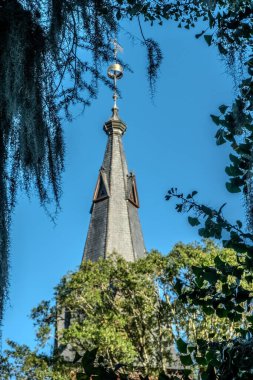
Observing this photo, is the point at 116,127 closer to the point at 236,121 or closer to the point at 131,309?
the point at 131,309

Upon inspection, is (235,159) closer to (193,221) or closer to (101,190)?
(193,221)

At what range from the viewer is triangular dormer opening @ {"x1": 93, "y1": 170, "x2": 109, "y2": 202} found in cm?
2961

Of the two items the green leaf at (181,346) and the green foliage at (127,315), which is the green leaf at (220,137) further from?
the green foliage at (127,315)

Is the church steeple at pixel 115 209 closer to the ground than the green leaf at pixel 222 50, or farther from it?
farther from it

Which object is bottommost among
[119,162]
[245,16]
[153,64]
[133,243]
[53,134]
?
[53,134]

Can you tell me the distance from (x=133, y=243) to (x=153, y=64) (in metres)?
23.5

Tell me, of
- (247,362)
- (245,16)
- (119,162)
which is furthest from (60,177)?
(119,162)

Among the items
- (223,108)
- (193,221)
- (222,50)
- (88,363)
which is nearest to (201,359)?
(193,221)

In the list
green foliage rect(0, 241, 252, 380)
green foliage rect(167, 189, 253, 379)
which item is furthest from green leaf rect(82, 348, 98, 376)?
green foliage rect(0, 241, 252, 380)

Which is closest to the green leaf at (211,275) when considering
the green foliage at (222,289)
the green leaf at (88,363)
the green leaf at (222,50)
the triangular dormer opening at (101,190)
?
the green foliage at (222,289)

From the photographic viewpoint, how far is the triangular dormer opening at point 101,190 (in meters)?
29.6

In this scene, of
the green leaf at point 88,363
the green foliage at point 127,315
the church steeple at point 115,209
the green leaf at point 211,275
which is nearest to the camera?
the green leaf at point 88,363

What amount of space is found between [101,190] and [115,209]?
81.1 inches

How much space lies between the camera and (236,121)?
2.59 m
